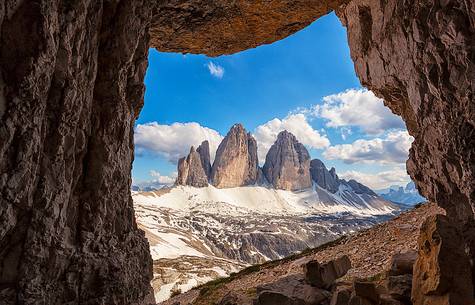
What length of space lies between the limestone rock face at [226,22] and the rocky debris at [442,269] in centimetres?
1275

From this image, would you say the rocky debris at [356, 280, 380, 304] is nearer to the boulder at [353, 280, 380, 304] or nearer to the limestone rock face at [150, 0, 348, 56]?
the boulder at [353, 280, 380, 304]

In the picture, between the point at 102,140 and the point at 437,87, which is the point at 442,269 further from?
the point at 102,140

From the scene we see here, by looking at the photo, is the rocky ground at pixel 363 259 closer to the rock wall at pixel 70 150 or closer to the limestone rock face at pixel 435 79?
the limestone rock face at pixel 435 79

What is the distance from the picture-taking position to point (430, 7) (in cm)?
1259

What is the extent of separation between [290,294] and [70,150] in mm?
9189

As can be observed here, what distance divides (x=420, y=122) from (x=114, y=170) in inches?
536

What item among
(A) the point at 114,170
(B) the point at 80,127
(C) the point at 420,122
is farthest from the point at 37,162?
(C) the point at 420,122

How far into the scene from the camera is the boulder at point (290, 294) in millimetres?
11398

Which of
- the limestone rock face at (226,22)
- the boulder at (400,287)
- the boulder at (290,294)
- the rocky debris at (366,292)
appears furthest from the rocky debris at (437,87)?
the limestone rock face at (226,22)

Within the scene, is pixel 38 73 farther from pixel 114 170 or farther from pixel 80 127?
pixel 114 170

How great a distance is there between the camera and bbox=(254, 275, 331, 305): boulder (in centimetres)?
1140

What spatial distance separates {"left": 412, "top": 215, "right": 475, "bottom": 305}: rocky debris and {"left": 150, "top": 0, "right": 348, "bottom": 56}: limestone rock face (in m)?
12.7

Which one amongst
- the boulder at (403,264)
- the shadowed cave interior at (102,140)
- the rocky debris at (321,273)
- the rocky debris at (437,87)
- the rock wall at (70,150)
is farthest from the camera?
the rocky debris at (321,273)

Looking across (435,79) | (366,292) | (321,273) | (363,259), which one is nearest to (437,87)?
(435,79)
